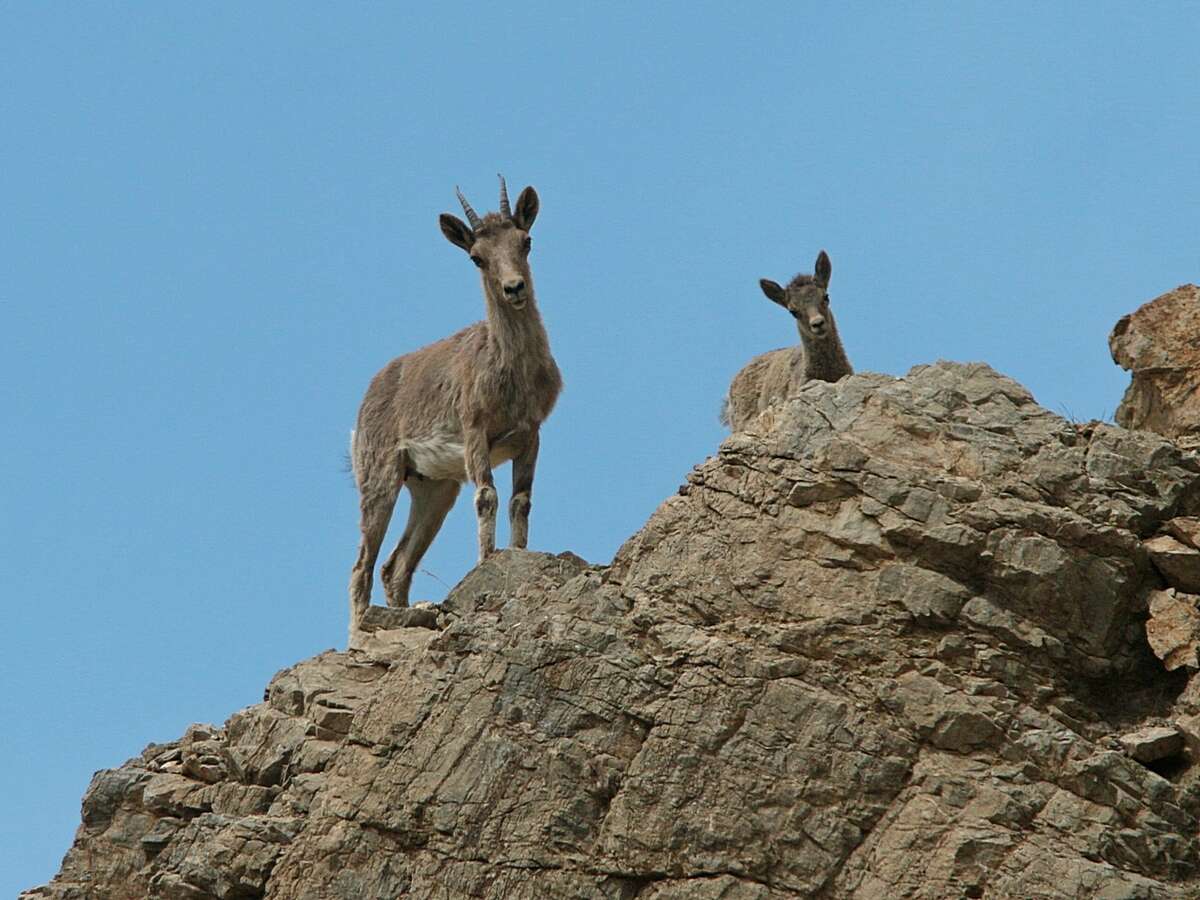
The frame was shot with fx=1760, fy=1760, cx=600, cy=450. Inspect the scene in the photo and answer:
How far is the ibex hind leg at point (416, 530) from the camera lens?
1816cm

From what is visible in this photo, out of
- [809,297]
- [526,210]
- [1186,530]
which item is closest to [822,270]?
[809,297]

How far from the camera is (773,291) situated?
20.9 m

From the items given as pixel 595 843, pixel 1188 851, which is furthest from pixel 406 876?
pixel 1188 851

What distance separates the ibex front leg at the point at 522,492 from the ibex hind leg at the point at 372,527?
1641mm

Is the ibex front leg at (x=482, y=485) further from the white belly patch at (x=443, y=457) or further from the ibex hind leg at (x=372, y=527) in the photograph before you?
the ibex hind leg at (x=372, y=527)

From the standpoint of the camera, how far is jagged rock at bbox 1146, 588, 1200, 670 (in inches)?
445

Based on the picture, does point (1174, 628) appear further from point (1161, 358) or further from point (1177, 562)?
point (1161, 358)

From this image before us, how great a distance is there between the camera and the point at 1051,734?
35.7ft

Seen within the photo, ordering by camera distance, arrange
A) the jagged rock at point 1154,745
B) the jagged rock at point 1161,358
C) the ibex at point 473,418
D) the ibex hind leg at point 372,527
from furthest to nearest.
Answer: the ibex hind leg at point 372,527, the ibex at point 473,418, the jagged rock at point 1161,358, the jagged rock at point 1154,745

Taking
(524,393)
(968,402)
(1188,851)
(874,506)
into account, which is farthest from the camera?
(524,393)

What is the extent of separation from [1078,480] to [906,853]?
10.3 feet

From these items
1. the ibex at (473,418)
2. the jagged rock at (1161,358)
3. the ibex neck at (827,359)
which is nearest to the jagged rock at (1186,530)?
the jagged rock at (1161,358)

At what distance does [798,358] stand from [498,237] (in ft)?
16.6

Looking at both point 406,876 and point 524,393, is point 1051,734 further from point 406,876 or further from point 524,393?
point 524,393
